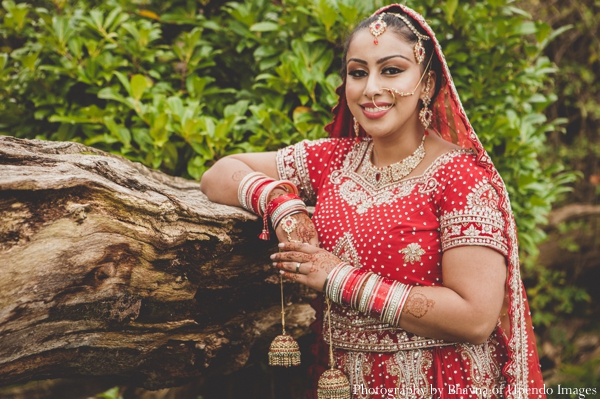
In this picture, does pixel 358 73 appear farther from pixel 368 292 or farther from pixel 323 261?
pixel 368 292

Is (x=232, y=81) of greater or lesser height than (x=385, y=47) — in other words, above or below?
above

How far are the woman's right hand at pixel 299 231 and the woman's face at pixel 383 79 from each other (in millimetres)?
440

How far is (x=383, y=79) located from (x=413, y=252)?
0.66m

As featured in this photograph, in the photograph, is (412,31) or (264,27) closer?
(412,31)

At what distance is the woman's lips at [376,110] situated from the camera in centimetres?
205

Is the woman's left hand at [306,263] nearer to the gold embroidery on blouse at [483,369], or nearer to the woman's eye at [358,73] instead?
the gold embroidery on blouse at [483,369]

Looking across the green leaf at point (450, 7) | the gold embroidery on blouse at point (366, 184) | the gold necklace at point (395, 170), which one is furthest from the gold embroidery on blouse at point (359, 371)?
the green leaf at point (450, 7)

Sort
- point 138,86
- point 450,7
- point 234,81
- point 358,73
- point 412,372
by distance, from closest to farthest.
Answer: point 412,372
point 358,73
point 138,86
point 450,7
point 234,81

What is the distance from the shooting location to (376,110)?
6.77 feet

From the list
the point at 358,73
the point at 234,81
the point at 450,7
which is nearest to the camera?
the point at 358,73

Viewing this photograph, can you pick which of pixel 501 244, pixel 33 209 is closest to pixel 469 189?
pixel 501 244

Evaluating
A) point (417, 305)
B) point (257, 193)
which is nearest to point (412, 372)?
point (417, 305)

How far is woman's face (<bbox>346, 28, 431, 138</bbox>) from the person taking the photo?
2.03m

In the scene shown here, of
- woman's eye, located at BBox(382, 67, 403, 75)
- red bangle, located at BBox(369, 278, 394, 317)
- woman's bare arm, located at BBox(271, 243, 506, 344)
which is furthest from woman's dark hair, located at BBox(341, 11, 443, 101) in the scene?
red bangle, located at BBox(369, 278, 394, 317)
